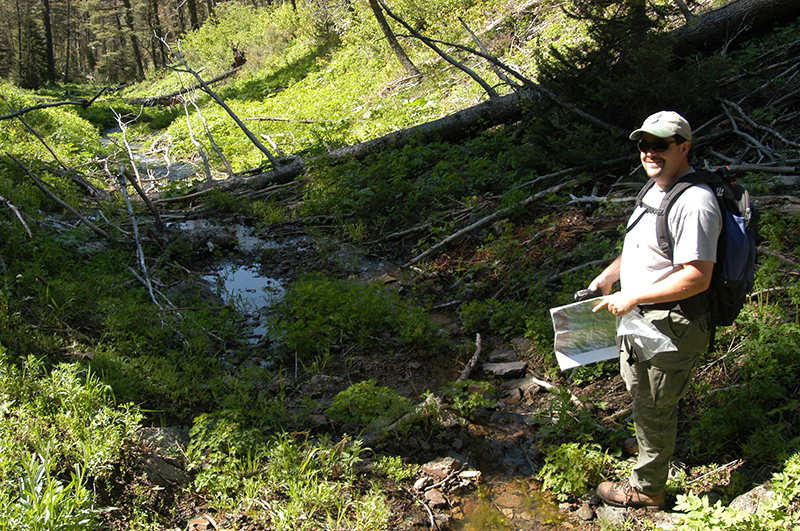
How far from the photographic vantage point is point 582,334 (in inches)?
111

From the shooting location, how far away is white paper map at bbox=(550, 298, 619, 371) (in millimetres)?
2744

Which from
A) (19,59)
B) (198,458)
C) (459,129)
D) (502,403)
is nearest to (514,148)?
(459,129)

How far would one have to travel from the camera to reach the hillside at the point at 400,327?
121 inches

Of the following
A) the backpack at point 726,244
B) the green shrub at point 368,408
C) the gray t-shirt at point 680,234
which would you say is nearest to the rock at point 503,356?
the green shrub at point 368,408

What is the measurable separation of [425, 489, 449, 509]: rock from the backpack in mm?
1865

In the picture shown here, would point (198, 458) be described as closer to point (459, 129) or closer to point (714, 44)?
point (459, 129)

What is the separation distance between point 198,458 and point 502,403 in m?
2.35

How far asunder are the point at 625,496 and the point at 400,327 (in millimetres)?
2742

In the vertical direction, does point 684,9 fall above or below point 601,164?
above

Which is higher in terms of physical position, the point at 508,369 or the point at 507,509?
the point at 508,369

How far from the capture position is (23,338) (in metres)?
4.50

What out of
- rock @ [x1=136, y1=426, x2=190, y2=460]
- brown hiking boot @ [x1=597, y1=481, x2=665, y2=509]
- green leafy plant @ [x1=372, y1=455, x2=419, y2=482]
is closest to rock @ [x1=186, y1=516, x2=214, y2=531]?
rock @ [x1=136, y1=426, x2=190, y2=460]

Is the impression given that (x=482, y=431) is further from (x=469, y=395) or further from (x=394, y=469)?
(x=394, y=469)

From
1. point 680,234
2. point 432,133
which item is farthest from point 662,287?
point 432,133
